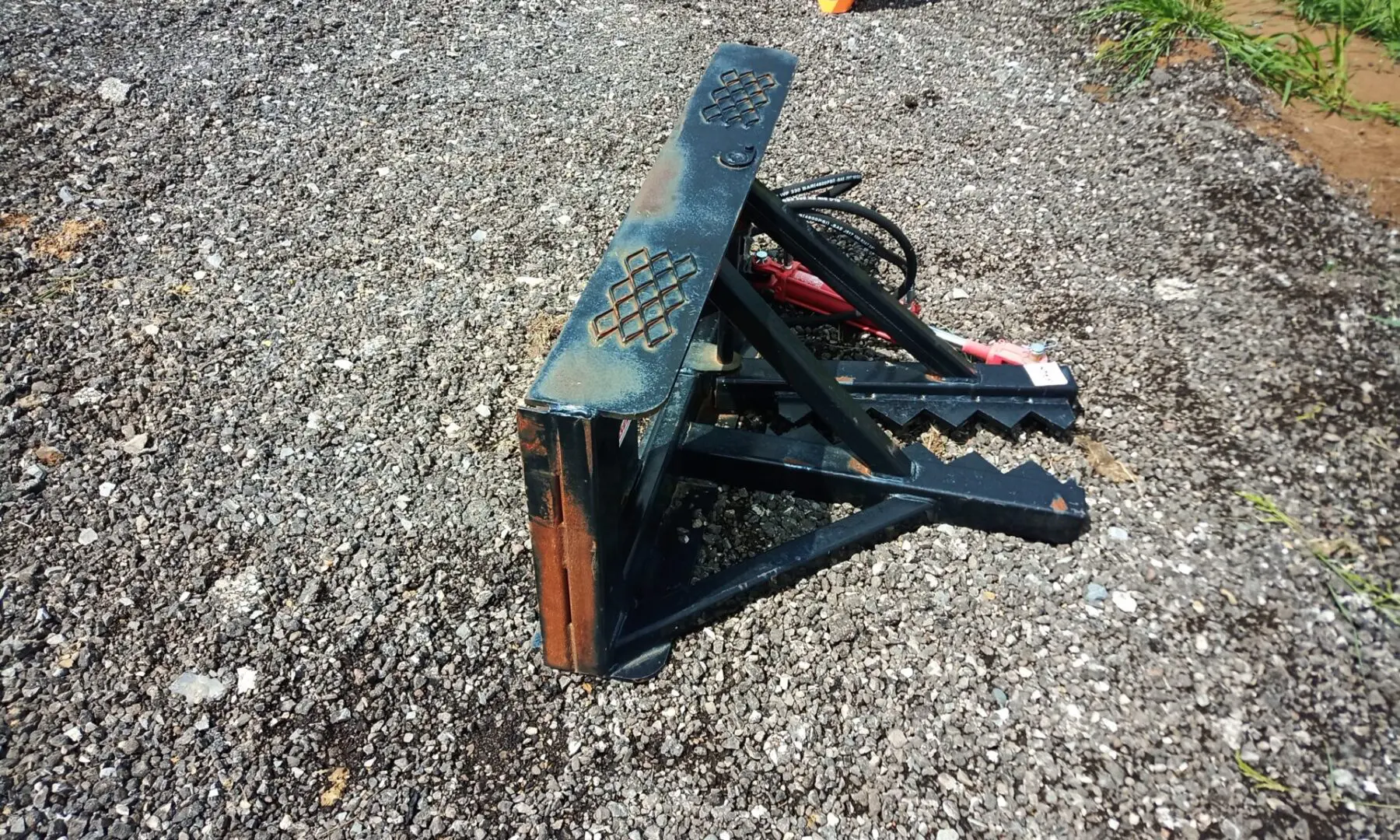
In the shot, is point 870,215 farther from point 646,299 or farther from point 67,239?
point 67,239

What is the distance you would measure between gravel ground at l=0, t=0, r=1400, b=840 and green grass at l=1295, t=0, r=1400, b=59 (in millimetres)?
715

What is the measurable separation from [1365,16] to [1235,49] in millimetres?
622

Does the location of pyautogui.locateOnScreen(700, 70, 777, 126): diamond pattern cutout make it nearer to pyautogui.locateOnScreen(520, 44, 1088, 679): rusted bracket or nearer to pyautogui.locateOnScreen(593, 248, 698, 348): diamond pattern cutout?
pyautogui.locateOnScreen(520, 44, 1088, 679): rusted bracket

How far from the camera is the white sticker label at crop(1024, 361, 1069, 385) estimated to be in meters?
2.90

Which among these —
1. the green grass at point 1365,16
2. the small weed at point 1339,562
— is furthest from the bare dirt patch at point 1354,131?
the small weed at point 1339,562

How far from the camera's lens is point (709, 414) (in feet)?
9.82

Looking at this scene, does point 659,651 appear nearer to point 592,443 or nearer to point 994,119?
point 592,443

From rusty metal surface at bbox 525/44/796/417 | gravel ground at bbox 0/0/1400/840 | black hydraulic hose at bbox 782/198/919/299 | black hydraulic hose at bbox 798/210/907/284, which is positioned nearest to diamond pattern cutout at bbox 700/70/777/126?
rusty metal surface at bbox 525/44/796/417

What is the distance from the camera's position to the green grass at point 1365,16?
4375 millimetres

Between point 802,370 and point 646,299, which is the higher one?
point 646,299

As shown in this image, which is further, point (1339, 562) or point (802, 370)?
point (1339, 562)

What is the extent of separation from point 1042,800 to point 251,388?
8.97 ft

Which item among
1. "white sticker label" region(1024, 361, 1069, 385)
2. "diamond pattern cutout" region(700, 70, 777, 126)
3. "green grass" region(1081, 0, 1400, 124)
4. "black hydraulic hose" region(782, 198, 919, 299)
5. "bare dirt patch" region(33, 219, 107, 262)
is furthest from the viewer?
"green grass" region(1081, 0, 1400, 124)

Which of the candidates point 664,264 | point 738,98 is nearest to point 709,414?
point 738,98
